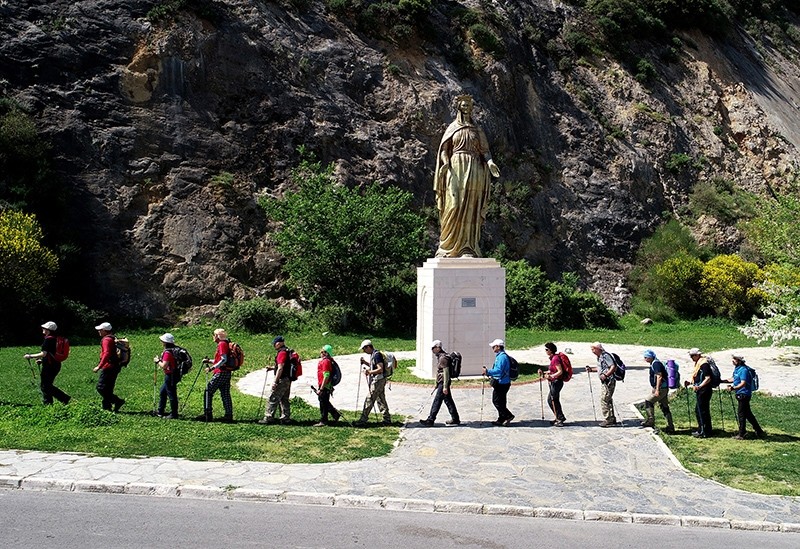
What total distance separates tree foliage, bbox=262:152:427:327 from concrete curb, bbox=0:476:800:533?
60.1ft

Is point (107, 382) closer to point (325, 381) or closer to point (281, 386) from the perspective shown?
point (281, 386)

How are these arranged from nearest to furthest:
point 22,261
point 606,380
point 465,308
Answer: point 606,380
point 465,308
point 22,261

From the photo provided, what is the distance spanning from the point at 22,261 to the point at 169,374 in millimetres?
14169

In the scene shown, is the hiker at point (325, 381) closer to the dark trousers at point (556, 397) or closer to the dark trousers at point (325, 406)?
the dark trousers at point (325, 406)

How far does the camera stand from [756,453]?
917cm

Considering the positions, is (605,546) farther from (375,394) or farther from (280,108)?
→ (280,108)

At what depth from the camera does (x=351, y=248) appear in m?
26.2

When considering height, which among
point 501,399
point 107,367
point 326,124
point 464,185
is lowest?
point 501,399

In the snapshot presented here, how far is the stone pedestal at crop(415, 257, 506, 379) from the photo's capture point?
14406 millimetres

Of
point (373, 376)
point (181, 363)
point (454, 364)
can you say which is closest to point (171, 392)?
point (181, 363)

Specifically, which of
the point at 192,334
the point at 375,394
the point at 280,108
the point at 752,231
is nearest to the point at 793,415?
the point at 375,394

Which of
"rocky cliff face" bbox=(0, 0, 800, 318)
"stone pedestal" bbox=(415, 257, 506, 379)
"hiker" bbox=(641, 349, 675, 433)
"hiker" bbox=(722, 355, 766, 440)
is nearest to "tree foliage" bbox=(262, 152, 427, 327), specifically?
"rocky cliff face" bbox=(0, 0, 800, 318)

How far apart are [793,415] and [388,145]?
80.7 feet

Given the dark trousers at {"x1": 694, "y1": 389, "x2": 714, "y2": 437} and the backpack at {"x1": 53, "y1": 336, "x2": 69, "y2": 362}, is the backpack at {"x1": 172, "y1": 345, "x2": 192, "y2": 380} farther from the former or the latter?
the dark trousers at {"x1": 694, "y1": 389, "x2": 714, "y2": 437}
